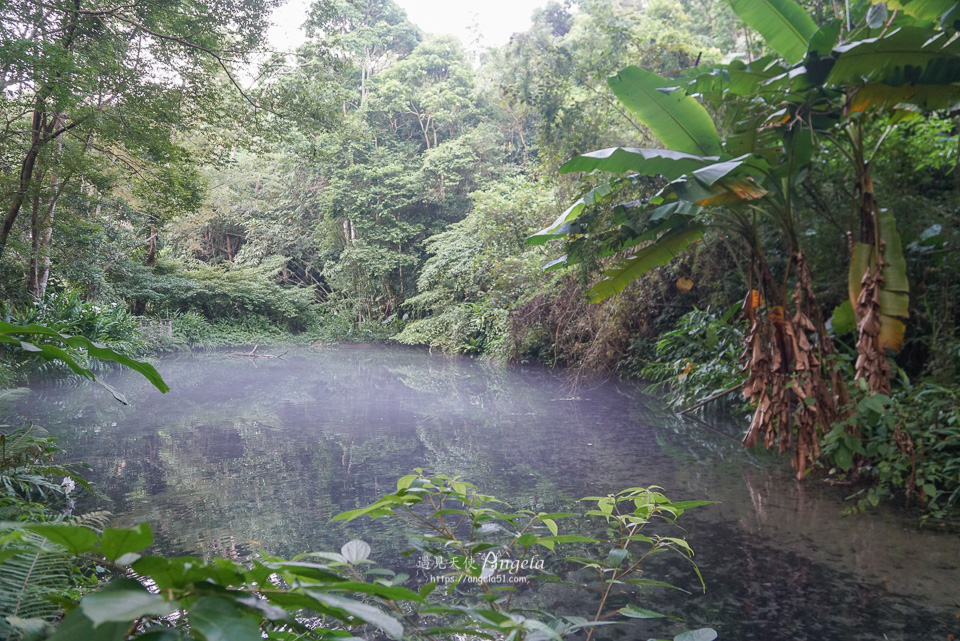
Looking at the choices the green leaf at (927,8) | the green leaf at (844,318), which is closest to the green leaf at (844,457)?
the green leaf at (844,318)

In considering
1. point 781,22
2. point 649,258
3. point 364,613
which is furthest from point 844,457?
point 364,613

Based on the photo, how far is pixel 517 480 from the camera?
3.33m

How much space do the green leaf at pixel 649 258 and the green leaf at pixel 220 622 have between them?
3562 millimetres

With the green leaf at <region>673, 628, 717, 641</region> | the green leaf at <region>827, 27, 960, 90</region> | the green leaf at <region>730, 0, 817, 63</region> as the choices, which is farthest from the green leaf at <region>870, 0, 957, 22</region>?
the green leaf at <region>673, 628, 717, 641</region>

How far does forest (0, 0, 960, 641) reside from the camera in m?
1.23

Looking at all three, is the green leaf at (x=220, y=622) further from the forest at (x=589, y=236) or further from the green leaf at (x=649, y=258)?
the green leaf at (x=649, y=258)

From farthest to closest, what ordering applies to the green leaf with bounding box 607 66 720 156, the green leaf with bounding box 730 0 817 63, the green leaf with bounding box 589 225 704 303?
the green leaf with bounding box 589 225 704 303, the green leaf with bounding box 607 66 720 156, the green leaf with bounding box 730 0 817 63

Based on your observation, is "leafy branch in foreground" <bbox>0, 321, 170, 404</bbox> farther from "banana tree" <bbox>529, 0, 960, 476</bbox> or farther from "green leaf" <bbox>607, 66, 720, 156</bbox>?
"green leaf" <bbox>607, 66, 720, 156</bbox>

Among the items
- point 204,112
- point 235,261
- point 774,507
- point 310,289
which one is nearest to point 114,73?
point 204,112

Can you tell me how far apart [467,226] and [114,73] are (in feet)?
27.8

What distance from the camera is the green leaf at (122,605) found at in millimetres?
348

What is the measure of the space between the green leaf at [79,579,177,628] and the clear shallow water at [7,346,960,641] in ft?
5.52

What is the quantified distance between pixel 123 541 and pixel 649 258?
374cm

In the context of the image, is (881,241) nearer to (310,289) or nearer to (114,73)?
(114,73)
